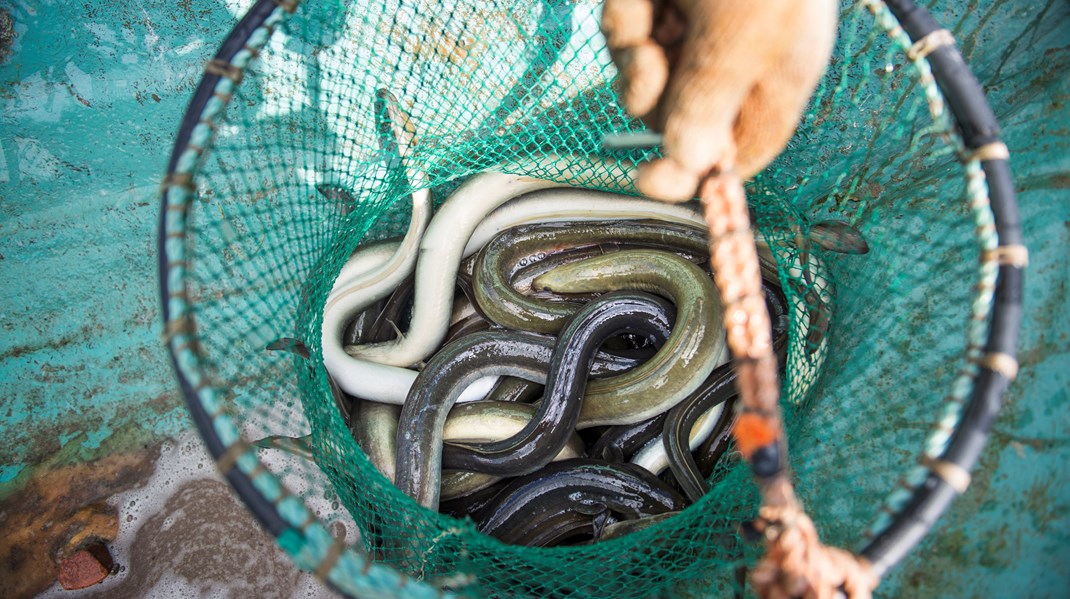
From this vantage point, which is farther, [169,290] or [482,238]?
[482,238]

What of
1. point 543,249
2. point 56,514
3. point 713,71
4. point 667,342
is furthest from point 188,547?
point 713,71

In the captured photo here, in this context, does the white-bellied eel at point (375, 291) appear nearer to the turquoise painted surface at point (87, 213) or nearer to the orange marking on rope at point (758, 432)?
the turquoise painted surface at point (87, 213)

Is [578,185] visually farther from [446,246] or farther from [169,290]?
[169,290]

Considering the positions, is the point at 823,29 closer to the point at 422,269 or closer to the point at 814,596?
the point at 814,596

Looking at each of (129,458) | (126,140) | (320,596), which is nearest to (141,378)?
(129,458)

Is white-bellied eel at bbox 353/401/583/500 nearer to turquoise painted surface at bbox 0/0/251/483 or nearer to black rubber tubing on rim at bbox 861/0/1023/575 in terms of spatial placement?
turquoise painted surface at bbox 0/0/251/483

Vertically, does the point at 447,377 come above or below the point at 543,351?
below

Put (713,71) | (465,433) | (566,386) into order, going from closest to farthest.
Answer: (713,71)
(566,386)
(465,433)

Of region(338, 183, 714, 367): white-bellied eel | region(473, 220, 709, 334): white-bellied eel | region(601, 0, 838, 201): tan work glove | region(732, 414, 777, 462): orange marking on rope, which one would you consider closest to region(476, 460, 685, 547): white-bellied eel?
region(473, 220, 709, 334): white-bellied eel
